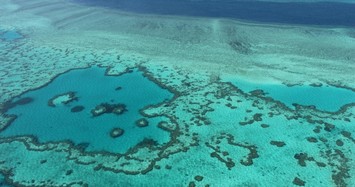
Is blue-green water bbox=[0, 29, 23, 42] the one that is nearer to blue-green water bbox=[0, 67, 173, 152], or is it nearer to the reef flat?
the reef flat

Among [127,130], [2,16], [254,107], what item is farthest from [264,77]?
[2,16]

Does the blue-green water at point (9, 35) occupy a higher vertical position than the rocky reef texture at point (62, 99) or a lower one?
higher

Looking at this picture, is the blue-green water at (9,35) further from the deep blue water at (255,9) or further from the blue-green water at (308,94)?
the blue-green water at (308,94)

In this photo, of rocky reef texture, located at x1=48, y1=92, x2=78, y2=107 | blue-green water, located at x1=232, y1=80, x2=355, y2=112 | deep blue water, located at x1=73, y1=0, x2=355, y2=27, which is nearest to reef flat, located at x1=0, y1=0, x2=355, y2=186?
rocky reef texture, located at x1=48, y1=92, x2=78, y2=107

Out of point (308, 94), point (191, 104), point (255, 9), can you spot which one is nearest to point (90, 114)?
point (191, 104)

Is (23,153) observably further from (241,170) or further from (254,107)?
(254,107)

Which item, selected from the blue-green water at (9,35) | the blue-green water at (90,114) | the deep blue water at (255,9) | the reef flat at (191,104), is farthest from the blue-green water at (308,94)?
the blue-green water at (9,35)
